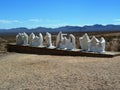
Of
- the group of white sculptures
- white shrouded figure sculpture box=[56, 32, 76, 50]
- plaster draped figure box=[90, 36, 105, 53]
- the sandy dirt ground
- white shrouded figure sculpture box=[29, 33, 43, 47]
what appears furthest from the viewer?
white shrouded figure sculpture box=[29, 33, 43, 47]

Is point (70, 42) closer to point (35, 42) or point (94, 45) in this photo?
point (94, 45)

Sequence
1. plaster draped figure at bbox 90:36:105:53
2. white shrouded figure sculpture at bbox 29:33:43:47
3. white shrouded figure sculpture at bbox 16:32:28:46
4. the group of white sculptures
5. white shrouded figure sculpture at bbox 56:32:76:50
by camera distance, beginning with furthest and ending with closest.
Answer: white shrouded figure sculpture at bbox 16:32:28:46
white shrouded figure sculpture at bbox 29:33:43:47
white shrouded figure sculpture at bbox 56:32:76:50
the group of white sculptures
plaster draped figure at bbox 90:36:105:53

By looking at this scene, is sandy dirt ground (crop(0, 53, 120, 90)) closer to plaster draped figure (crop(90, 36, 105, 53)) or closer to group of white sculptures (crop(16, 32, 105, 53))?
plaster draped figure (crop(90, 36, 105, 53))

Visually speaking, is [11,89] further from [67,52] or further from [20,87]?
[67,52]

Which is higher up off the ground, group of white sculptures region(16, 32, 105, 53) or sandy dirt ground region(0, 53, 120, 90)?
group of white sculptures region(16, 32, 105, 53)

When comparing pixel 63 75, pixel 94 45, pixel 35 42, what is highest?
pixel 94 45

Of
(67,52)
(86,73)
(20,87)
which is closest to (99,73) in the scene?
(86,73)

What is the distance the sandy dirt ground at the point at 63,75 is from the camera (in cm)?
1302

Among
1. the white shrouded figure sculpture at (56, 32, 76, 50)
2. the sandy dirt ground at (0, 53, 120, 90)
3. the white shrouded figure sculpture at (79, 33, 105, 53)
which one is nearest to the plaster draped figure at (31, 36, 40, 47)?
the white shrouded figure sculpture at (56, 32, 76, 50)

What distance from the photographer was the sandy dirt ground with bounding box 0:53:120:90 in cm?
1302

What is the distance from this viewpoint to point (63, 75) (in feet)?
48.5

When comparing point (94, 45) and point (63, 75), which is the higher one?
point (94, 45)

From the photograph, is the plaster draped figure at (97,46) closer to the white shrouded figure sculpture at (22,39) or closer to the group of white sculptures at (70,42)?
the group of white sculptures at (70,42)

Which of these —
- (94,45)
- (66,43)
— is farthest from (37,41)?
(94,45)
